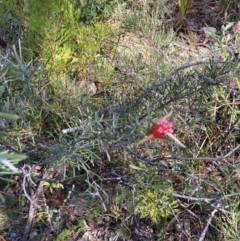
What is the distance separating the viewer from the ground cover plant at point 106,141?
58.2 inches

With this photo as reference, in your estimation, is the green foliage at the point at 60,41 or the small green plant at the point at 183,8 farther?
the small green plant at the point at 183,8

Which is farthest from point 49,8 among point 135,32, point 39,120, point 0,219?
point 0,219

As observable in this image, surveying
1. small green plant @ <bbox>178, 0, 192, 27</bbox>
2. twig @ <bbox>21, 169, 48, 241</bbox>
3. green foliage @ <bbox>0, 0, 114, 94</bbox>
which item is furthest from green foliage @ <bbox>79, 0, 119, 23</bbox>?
twig @ <bbox>21, 169, 48, 241</bbox>

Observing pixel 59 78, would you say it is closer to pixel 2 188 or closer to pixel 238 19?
pixel 2 188

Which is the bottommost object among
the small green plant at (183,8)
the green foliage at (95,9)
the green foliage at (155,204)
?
the green foliage at (155,204)

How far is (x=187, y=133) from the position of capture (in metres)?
1.77

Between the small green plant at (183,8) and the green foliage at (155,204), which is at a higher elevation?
the small green plant at (183,8)

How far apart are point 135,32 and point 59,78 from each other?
681 millimetres

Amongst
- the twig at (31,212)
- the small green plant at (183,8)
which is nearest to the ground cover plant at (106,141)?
the twig at (31,212)

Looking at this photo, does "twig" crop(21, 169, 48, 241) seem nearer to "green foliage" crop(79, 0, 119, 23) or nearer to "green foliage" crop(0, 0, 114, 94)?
"green foliage" crop(0, 0, 114, 94)

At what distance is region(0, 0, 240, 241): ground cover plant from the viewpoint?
4.85 feet

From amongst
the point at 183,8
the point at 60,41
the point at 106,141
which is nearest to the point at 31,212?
the point at 106,141

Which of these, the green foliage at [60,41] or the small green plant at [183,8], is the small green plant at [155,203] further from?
the small green plant at [183,8]

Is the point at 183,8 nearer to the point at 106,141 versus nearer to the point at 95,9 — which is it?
the point at 95,9
